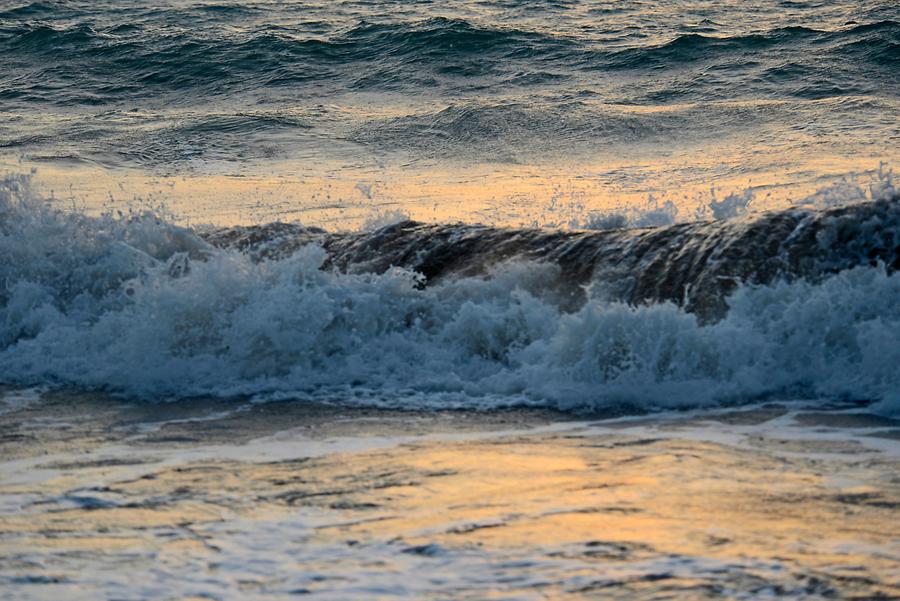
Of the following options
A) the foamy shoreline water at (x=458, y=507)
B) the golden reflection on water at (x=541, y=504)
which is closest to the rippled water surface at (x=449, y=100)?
the foamy shoreline water at (x=458, y=507)

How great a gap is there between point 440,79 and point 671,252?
1200 centimetres

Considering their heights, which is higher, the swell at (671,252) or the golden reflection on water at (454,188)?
the golden reflection on water at (454,188)

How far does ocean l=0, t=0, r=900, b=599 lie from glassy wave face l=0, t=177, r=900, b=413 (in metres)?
0.02

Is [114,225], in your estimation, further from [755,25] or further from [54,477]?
[755,25]

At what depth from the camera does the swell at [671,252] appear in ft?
25.5

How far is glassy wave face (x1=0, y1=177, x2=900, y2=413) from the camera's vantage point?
23.7 feet

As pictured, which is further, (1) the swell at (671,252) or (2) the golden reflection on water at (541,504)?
(1) the swell at (671,252)

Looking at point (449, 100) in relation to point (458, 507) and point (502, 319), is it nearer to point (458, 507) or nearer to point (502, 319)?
point (502, 319)

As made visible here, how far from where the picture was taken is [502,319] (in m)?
8.09

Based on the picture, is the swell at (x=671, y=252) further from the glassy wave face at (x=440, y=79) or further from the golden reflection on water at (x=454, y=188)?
the glassy wave face at (x=440, y=79)

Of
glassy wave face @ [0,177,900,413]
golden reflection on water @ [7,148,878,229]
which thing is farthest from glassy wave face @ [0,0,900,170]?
glassy wave face @ [0,177,900,413]

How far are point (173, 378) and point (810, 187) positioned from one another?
20.5 feet

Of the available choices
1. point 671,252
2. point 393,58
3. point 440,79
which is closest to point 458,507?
point 671,252

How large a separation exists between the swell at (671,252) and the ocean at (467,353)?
2 cm
